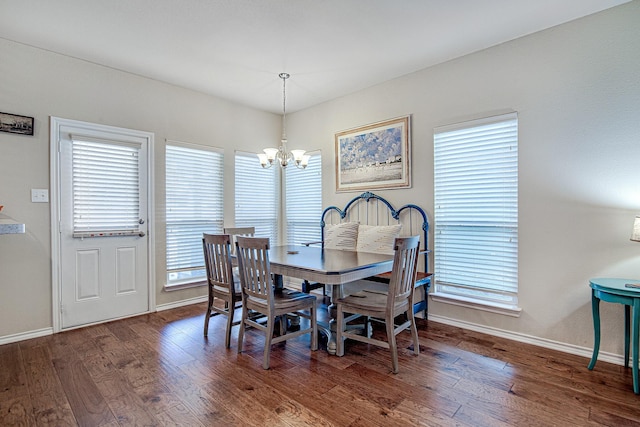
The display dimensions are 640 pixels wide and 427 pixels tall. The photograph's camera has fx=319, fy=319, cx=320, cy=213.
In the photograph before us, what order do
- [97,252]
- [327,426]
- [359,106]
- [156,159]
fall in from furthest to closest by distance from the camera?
[359,106]
[156,159]
[97,252]
[327,426]

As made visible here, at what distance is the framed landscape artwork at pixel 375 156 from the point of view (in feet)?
12.2

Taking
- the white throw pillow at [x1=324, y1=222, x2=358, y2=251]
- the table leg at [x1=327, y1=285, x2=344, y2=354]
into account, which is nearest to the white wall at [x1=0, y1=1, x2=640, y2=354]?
the white throw pillow at [x1=324, y1=222, x2=358, y2=251]

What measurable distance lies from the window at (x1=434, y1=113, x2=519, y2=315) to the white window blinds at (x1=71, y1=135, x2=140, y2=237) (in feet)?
11.3

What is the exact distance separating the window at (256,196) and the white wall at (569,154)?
2.88 meters

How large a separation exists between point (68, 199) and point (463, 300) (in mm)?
4148

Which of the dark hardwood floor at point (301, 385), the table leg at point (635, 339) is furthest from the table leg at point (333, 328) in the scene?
the table leg at point (635, 339)

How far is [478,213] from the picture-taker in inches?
125

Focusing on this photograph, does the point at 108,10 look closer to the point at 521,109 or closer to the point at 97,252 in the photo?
the point at 97,252

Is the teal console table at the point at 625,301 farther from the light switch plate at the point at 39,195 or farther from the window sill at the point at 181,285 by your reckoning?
the light switch plate at the point at 39,195

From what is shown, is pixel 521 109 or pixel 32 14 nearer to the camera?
pixel 32 14

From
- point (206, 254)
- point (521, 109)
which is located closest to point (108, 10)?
point (206, 254)

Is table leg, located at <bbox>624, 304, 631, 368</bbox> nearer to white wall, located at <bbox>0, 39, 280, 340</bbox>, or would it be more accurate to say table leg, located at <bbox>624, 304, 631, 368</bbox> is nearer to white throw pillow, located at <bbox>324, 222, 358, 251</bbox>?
white throw pillow, located at <bbox>324, 222, 358, 251</bbox>

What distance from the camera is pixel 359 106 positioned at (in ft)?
13.8

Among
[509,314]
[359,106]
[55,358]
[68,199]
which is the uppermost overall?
[359,106]
